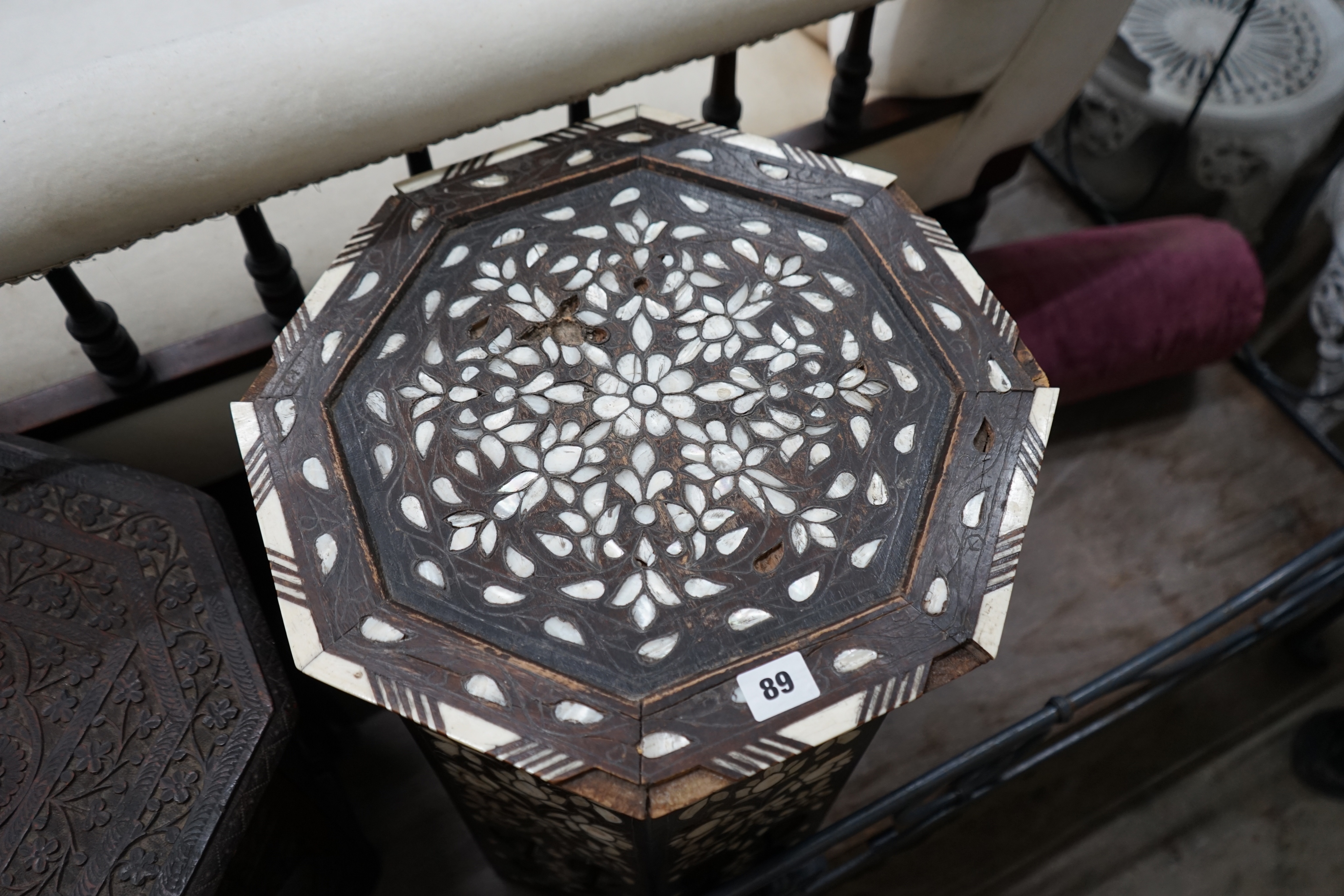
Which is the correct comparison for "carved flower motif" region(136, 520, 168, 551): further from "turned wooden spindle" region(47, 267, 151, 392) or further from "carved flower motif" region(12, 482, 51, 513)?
"turned wooden spindle" region(47, 267, 151, 392)

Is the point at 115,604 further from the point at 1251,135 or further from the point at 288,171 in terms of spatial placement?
the point at 1251,135

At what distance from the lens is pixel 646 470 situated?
2.97 ft

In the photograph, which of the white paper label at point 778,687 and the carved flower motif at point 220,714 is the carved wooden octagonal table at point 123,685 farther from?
the white paper label at point 778,687

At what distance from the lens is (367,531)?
0.87 meters

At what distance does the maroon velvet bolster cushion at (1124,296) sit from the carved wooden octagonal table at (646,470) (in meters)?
0.67

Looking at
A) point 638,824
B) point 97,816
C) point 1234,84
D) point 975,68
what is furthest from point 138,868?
point 1234,84

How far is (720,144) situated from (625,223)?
135 millimetres

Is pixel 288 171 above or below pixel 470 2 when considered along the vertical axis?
below

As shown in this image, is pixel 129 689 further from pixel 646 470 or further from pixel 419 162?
pixel 419 162

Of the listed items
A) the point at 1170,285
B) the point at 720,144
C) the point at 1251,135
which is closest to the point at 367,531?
the point at 720,144

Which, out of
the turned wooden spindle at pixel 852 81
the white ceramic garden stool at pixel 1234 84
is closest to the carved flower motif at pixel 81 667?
the turned wooden spindle at pixel 852 81

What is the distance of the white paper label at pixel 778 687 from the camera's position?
80 centimetres

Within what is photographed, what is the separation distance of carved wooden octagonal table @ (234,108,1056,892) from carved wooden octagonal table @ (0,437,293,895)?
158 mm

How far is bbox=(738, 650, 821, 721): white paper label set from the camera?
2.64ft
